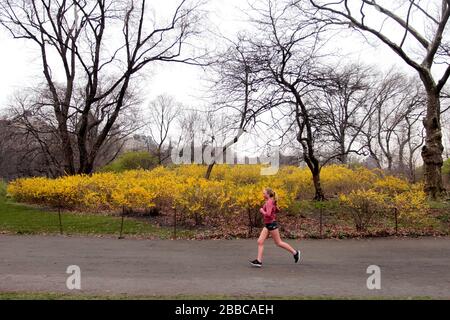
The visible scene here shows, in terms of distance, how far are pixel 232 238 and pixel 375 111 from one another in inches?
1727

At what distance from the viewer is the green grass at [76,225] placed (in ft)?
46.1

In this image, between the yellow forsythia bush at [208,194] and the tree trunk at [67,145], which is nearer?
the yellow forsythia bush at [208,194]

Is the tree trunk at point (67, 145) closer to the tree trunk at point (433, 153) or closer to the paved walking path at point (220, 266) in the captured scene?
the paved walking path at point (220, 266)

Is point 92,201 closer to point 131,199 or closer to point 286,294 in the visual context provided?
point 131,199

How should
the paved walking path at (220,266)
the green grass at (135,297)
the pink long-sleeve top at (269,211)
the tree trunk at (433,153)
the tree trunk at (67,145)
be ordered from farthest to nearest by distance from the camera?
the tree trunk at (67,145)
the tree trunk at (433,153)
the pink long-sleeve top at (269,211)
the paved walking path at (220,266)
the green grass at (135,297)

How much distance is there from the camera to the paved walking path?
294 inches

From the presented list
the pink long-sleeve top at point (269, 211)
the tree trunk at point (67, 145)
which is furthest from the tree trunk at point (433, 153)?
the tree trunk at point (67, 145)

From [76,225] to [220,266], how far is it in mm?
8053

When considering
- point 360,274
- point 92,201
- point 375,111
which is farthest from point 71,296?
point 375,111

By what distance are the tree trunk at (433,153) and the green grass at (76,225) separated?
12633 mm
